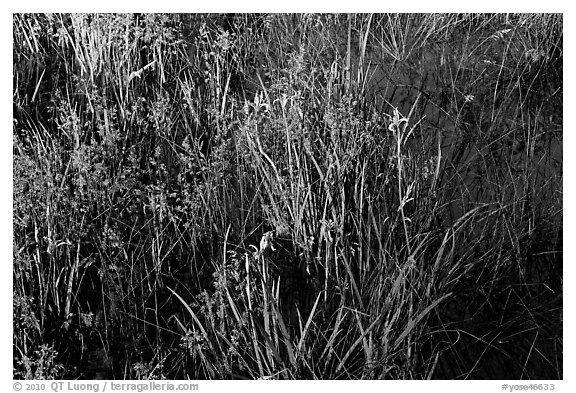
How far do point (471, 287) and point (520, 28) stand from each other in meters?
0.82

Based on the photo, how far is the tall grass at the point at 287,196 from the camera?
2064mm

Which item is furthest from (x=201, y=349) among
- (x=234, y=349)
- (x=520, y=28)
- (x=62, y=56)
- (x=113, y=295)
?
(x=520, y=28)

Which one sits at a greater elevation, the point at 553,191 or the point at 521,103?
the point at 521,103

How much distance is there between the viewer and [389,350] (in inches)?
80.0

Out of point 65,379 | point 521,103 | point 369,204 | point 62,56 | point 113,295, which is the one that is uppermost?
point 62,56

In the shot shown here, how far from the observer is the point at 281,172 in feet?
7.07

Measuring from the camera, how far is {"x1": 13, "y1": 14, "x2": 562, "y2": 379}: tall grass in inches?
81.3

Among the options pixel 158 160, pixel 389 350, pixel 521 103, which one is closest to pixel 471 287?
pixel 389 350

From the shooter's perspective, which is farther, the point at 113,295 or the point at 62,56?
the point at 62,56

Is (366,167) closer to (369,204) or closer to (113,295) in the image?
(369,204)

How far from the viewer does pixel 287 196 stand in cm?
213

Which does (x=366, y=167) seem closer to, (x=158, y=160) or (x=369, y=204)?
(x=369, y=204)

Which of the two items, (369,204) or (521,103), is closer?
(369,204)

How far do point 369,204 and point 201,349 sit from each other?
0.63 metres
